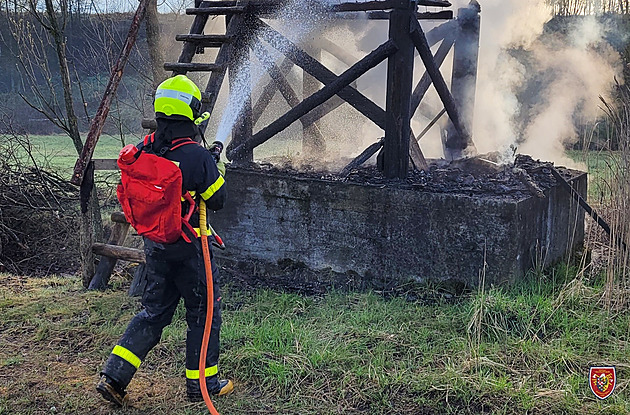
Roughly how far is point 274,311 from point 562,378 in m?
2.56

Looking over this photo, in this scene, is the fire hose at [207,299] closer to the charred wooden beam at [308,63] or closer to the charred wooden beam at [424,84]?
the charred wooden beam at [308,63]

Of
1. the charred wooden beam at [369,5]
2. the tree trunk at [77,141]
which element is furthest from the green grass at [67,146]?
the charred wooden beam at [369,5]

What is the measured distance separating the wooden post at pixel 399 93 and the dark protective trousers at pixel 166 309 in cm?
277

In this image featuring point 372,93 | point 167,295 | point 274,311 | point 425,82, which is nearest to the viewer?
point 167,295

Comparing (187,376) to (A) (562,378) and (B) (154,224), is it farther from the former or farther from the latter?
(A) (562,378)

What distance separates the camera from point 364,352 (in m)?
4.61

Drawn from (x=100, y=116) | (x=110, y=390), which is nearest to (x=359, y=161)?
(x=100, y=116)

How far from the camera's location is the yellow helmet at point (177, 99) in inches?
156

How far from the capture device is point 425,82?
7.57 m

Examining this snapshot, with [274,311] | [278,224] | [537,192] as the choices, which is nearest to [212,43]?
[278,224]

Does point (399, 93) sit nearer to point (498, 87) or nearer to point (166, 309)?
point (166, 309)

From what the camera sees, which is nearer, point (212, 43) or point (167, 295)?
point (167, 295)

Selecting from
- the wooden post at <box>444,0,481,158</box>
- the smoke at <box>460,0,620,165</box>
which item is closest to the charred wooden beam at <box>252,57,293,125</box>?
the wooden post at <box>444,0,481,158</box>

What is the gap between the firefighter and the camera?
398cm
